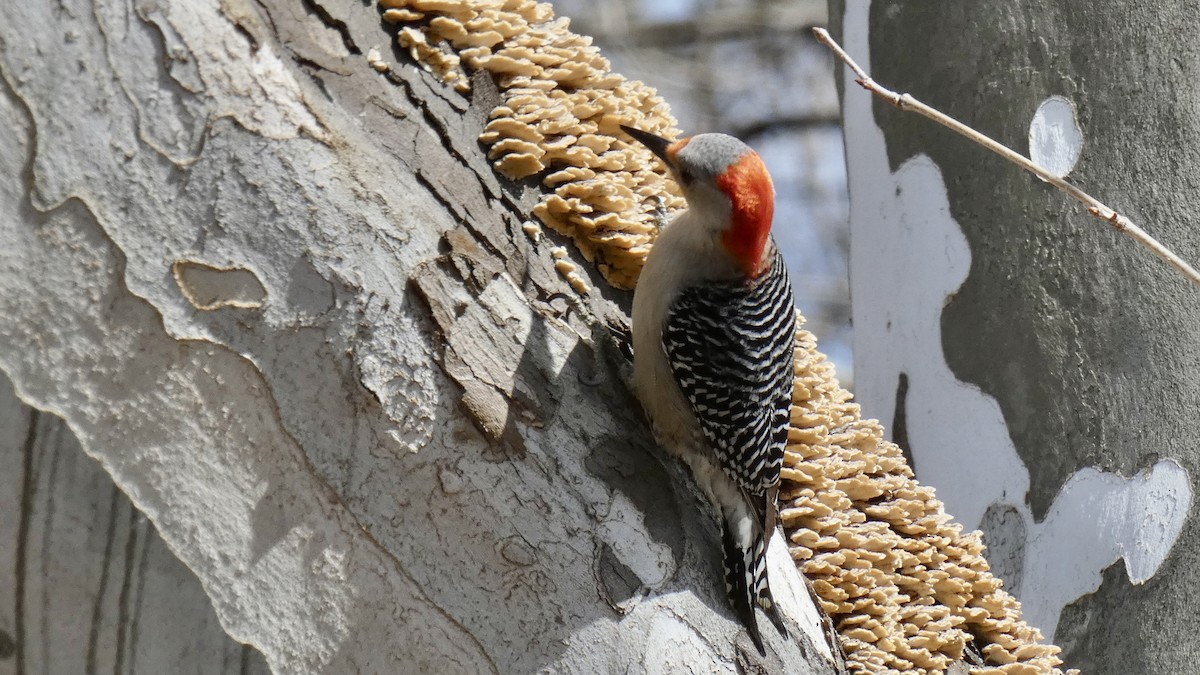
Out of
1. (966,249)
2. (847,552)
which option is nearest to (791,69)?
(966,249)

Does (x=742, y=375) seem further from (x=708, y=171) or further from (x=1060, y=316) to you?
(x=1060, y=316)

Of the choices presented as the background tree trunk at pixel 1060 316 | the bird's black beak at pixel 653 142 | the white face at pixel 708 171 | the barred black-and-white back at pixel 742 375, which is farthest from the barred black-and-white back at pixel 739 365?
the background tree trunk at pixel 1060 316

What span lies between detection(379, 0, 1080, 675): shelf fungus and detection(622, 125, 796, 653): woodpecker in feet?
0.20

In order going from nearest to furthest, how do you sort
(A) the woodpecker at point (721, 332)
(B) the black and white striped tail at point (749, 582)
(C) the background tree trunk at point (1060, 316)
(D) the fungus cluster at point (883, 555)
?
1. (B) the black and white striped tail at point (749, 582)
2. (D) the fungus cluster at point (883, 555)
3. (A) the woodpecker at point (721, 332)
4. (C) the background tree trunk at point (1060, 316)

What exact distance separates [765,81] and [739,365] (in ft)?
24.3

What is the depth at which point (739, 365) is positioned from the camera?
2645 mm

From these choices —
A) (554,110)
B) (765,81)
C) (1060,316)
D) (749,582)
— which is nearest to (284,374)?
(554,110)

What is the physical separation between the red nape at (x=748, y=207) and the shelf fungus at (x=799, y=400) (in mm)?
173

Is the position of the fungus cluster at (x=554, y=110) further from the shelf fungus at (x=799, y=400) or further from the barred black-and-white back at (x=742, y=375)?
the barred black-and-white back at (x=742, y=375)

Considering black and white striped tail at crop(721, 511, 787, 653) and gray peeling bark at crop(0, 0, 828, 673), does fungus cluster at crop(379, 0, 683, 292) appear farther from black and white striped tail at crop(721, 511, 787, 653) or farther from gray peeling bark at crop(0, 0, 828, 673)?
black and white striped tail at crop(721, 511, 787, 653)

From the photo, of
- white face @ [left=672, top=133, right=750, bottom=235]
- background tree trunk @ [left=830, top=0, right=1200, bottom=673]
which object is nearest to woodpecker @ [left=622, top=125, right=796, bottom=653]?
white face @ [left=672, top=133, right=750, bottom=235]

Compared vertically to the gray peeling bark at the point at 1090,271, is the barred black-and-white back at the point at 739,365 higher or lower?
lower

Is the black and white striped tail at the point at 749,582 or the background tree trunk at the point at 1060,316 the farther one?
the background tree trunk at the point at 1060,316

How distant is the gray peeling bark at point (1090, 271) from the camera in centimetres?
258
